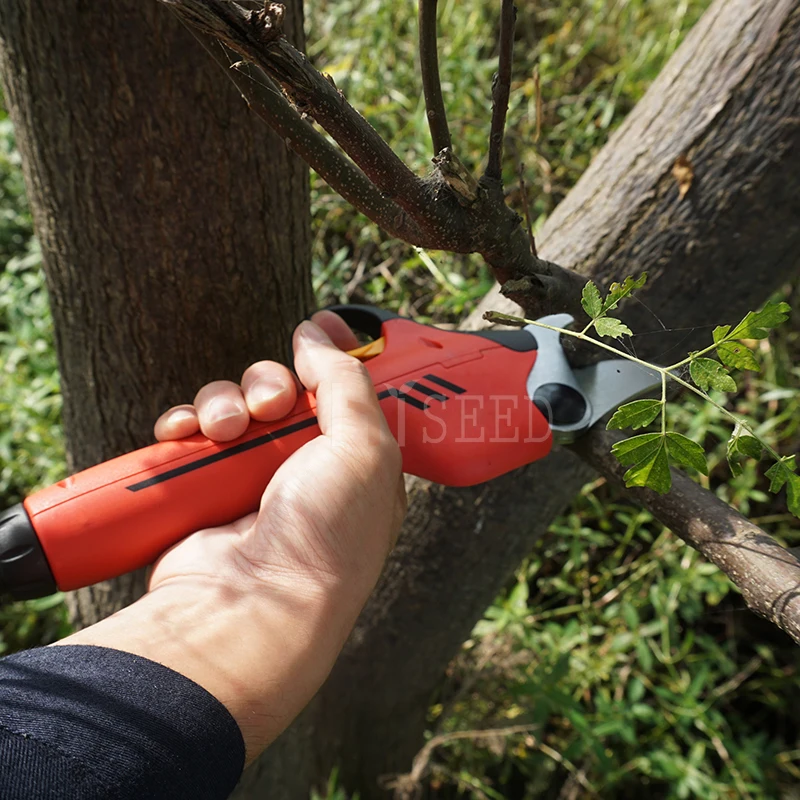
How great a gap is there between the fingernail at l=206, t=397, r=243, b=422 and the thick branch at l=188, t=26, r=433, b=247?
0.30m

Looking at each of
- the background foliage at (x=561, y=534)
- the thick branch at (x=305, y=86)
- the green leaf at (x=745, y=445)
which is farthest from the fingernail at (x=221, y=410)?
the background foliage at (x=561, y=534)

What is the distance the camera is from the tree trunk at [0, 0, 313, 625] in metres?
0.80

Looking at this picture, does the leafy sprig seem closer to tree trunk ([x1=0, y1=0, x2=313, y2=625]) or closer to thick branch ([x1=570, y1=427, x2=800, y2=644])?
thick branch ([x1=570, y1=427, x2=800, y2=644])

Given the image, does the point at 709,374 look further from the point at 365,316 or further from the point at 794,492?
the point at 365,316

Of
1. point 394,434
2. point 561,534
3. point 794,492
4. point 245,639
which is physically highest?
point 794,492

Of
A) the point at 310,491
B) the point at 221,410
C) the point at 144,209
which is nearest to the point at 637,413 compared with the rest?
the point at 310,491

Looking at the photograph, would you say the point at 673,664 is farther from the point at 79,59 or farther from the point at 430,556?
the point at 79,59

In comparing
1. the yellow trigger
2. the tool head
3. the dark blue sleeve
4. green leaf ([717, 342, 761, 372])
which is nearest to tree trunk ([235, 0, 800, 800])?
the tool head

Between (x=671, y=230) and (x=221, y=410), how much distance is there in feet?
2.19

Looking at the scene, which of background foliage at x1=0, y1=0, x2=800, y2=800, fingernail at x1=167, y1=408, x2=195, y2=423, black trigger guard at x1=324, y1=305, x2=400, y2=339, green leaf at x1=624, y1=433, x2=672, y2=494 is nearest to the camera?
green leaf at x1=624, y1=433, x2=672, y2=494

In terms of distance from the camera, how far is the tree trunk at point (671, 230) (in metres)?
0.99

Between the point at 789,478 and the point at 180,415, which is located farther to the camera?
the point at 180,415

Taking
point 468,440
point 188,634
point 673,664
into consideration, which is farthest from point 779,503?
point 188,634

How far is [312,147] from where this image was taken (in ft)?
2.23
